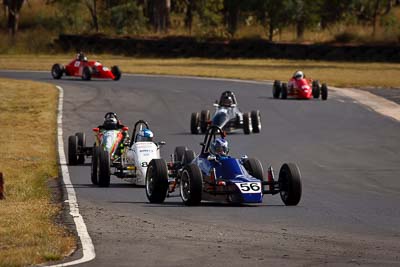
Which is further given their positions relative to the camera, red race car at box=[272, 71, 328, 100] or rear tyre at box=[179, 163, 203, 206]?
red race car at box=[272, 71, 328, 100]

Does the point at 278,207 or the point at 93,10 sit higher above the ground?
the point at 93,10

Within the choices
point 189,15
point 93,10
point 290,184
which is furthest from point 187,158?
point 189,15

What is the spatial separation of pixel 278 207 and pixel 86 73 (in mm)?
35363

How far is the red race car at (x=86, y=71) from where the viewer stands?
166ft

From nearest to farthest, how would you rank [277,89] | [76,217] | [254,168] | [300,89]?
[76,217] < [254,168] < [300,89] < [277,89]

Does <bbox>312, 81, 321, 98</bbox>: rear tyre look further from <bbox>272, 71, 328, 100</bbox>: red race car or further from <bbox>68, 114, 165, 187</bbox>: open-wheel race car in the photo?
<bbox>68, 114, 165, 187</bbox>: open-wheel race car

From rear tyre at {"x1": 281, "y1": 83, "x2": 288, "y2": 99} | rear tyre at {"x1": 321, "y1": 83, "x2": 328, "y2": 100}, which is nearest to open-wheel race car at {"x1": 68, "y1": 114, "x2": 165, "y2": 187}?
rear tyre at {"x1": 321, "y1": 83, "x2": 328, "y2": 100}

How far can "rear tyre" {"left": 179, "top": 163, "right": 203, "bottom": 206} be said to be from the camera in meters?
16.0

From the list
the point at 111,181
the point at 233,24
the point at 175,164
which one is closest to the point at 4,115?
the point at 111,181

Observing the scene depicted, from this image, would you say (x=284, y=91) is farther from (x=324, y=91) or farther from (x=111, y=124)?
(x=111, y=124)

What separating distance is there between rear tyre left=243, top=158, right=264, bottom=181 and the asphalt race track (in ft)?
1.54

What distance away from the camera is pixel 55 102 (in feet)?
130

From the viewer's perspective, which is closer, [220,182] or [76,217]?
[76,217]

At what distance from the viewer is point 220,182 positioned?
16141 millimetres
